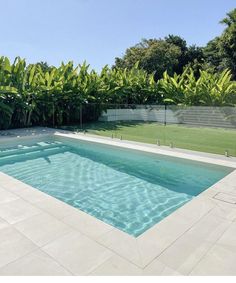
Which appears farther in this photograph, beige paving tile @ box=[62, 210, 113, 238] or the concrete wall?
the concrete wall

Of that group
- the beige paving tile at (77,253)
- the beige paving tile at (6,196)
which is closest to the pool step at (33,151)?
the beige paving tile at (6,196)

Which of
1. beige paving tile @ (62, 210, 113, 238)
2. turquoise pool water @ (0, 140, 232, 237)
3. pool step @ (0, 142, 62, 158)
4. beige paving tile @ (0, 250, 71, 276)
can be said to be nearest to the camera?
beige paving tile @ (0, 250, 71, 276)

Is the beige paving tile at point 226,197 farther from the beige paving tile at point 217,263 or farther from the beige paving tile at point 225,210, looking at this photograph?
the beige paving tile at point 217,263

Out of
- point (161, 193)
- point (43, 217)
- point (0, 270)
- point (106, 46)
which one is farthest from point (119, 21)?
point (0, 270)

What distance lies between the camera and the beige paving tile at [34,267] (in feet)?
8.02

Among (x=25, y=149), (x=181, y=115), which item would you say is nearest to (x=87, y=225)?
(x=25, y=149)

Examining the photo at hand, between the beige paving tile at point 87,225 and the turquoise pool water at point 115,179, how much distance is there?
2.42 ft

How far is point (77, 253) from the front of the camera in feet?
9.12

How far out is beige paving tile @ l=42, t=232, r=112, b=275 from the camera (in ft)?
8.43

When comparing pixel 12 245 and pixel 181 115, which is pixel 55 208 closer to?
pixel 12 245

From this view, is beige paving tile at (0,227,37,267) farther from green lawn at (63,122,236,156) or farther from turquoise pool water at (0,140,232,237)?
green lawn at (63,122,236,156)

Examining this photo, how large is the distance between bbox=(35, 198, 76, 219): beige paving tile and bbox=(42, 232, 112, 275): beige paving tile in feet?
1.94

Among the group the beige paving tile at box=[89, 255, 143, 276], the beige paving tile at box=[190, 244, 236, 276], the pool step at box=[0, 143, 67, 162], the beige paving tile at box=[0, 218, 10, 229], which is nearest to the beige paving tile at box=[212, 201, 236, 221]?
the beige paving tile at box=[190, 244, 236, 276]

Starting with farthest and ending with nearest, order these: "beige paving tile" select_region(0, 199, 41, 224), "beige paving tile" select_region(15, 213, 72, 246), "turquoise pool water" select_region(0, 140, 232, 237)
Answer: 1. "turquoise pool water" select_region(0, 140, 232, 237)
2. "beige paving tile" select_region(0, 199, 41, 224)
3. "beige paving tile" select_region(15, 213, 72, 246)
